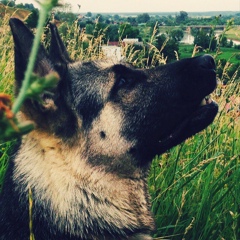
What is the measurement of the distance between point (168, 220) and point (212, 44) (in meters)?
1.98

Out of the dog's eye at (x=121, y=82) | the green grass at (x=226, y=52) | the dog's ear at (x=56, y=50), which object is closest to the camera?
the dog's eye at (x=121, y=82)

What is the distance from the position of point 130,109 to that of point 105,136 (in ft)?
0.80

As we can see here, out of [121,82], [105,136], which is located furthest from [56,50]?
[105,136]

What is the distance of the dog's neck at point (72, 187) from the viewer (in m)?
2.36

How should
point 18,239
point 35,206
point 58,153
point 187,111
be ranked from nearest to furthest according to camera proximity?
point 18,239 < point 35,206 < point 58,153 < point 187,111

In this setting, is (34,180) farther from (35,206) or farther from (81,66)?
(81,66)

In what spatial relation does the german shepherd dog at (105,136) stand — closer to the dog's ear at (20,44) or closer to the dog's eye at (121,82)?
the dog's eye at (121,82)

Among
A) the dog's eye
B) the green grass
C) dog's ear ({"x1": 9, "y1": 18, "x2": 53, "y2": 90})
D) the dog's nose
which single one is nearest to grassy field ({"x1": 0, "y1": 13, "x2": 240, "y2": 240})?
the dog's nose

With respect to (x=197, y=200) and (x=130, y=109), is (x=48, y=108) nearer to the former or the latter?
(x=130, y=109)

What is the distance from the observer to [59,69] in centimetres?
277

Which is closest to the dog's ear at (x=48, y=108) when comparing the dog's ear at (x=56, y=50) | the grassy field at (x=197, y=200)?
the dog's ear at (x=56, y=50)

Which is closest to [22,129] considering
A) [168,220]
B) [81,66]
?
[81,66]

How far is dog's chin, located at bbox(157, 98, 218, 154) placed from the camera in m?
2.71

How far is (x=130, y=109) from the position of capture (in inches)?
106
